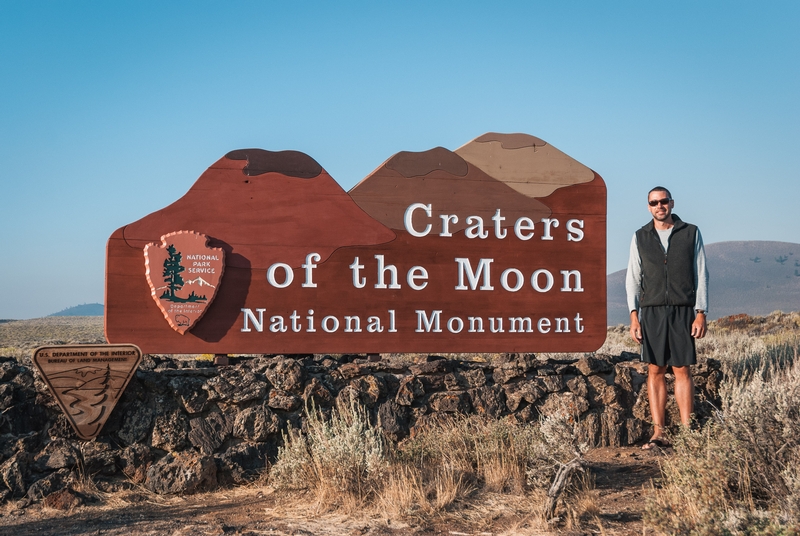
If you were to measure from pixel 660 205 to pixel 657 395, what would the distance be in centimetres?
141

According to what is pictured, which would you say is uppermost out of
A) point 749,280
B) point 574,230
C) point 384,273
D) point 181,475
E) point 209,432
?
point 749,280

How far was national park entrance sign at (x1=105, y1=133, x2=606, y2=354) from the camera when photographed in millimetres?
5578

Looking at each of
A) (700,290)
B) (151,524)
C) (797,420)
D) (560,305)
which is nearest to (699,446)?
(797,420)

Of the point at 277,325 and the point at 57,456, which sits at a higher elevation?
the point at 277,325

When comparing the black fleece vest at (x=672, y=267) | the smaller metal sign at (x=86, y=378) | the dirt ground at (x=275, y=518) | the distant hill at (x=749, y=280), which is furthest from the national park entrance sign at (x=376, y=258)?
the distant hill at (x=749, y=280)

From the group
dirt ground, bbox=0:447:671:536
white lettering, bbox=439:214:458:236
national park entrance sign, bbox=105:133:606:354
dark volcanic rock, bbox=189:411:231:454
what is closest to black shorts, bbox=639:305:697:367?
national park entrance sign, bbox=105:133:606:354

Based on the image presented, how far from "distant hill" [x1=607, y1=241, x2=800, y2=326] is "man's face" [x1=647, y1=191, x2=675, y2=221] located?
263 feet

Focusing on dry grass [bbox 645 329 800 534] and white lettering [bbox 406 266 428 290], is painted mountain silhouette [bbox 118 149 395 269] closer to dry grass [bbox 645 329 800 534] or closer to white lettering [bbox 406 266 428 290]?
white lettering [bbox 406 266 428 290]

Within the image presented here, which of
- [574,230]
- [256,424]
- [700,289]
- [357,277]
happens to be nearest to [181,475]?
[256,424]

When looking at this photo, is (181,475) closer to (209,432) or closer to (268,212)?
(209,432)

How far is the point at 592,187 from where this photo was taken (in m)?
6.37

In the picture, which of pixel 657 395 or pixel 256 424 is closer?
pixel 256 424

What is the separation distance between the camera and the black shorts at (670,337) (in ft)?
17.7

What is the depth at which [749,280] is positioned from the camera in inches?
3856
